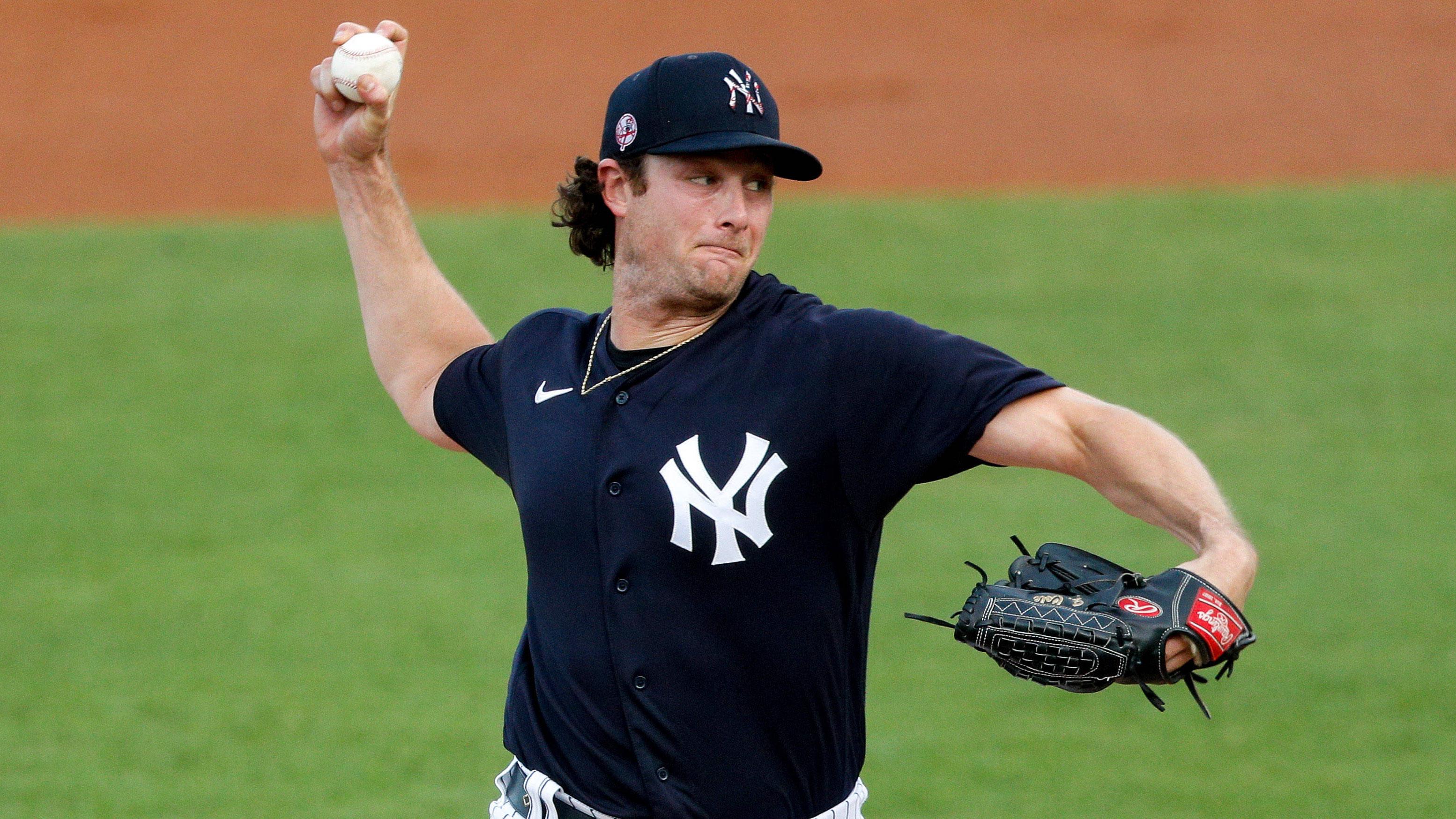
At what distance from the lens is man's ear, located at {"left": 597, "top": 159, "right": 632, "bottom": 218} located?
3.36 meters

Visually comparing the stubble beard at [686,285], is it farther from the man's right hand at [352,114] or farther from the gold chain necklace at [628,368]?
the man's right hand at [352,114]

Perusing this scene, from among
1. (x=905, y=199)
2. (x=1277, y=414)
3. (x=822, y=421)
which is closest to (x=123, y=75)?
(x=905, y=199)

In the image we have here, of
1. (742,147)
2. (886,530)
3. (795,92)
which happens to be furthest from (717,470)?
(795,92)

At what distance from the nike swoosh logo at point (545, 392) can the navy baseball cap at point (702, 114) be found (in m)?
0.47

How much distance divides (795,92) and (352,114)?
47.3ft

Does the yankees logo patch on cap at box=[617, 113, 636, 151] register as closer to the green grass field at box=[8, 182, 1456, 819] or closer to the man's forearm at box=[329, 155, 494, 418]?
the man's forearm at box=[329, 155, 494, 418]

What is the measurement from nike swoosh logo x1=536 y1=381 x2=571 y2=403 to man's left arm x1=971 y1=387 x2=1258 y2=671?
850 millimetres

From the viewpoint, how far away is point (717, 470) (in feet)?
9.86

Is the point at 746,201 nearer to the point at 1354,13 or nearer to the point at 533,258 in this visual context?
the point at 533,258

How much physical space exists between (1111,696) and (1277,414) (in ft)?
14.5

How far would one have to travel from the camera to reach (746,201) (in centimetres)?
321

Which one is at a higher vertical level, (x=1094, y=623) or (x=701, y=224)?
(x=701, y=224)

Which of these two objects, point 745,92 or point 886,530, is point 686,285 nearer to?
point 745,92

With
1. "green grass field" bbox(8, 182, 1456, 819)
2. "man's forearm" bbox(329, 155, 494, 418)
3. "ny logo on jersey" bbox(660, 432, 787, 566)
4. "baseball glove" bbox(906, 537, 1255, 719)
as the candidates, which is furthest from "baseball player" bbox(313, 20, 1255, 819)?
"green grass field" bbox(8, 182, 1456, 819)
